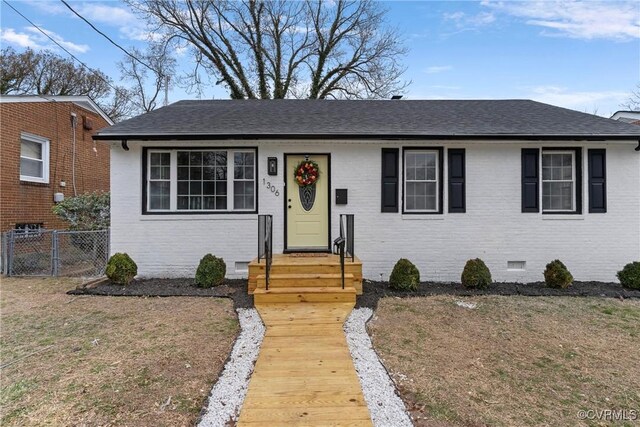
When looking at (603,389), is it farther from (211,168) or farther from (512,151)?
(211,168)

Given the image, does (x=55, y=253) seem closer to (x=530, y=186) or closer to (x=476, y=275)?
(x=476, y=275)

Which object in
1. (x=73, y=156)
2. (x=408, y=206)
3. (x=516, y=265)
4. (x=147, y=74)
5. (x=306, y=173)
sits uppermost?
(x=147, y=74)

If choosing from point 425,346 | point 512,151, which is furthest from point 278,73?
point 425,346

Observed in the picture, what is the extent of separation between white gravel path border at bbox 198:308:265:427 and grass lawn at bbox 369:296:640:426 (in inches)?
56.3

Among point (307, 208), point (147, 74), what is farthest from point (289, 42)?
point (307, 208)

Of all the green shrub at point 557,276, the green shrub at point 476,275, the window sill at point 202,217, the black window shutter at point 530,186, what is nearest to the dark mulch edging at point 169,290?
the window sill at point 202,217

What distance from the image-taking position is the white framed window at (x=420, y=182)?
750cm

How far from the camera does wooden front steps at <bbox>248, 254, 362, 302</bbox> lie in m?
5.53

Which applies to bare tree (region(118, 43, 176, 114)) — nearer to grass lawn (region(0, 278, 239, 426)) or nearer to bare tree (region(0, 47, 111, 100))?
bare tree (region(0, 47, 111, 100))

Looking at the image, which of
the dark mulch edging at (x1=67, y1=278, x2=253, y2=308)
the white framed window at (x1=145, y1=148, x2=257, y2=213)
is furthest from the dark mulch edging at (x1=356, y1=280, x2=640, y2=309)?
the white framed window at (x1=145, y1=148, x2=257, y2=213)

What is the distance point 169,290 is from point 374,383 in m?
4.66

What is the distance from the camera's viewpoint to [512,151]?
24.3 ft

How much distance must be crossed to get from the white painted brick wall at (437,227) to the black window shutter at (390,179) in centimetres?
14

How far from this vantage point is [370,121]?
8.08 meters
